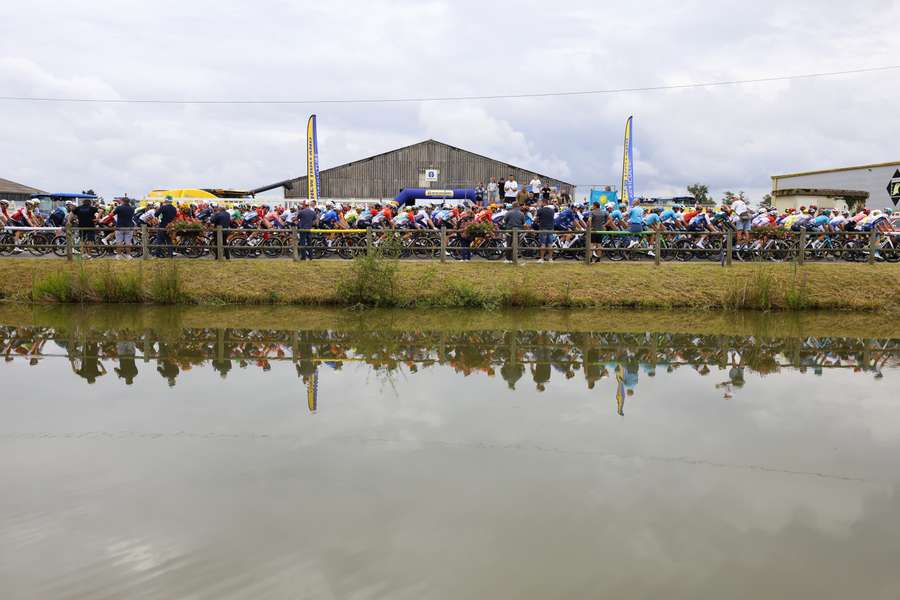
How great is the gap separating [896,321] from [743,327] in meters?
3.89

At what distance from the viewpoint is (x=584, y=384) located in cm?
898

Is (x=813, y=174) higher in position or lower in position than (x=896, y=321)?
higher

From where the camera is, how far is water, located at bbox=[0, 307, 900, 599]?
169 inches

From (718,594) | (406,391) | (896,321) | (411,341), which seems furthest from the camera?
(896,321)

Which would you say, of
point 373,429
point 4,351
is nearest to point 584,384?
point 373,429

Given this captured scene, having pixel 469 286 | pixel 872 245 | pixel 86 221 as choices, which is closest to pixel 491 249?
pixel 469 286

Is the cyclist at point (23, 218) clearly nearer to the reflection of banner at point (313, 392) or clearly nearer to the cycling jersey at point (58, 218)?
the cycling jersey at point (58, 218)

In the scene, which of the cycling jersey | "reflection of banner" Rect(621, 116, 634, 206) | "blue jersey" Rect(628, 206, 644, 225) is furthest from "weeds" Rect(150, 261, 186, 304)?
"reflection of banner" Rect(621, 116, 634, 206)

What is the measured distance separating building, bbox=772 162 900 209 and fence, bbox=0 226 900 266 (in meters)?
14.1

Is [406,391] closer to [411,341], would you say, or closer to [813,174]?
[411,341]

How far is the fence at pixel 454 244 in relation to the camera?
701 inches

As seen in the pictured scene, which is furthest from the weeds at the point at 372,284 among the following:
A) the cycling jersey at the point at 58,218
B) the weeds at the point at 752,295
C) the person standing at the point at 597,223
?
the cycling jersey at the point at 58,218

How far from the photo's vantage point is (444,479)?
5.68 m

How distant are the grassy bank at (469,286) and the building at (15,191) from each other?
1280 inches
